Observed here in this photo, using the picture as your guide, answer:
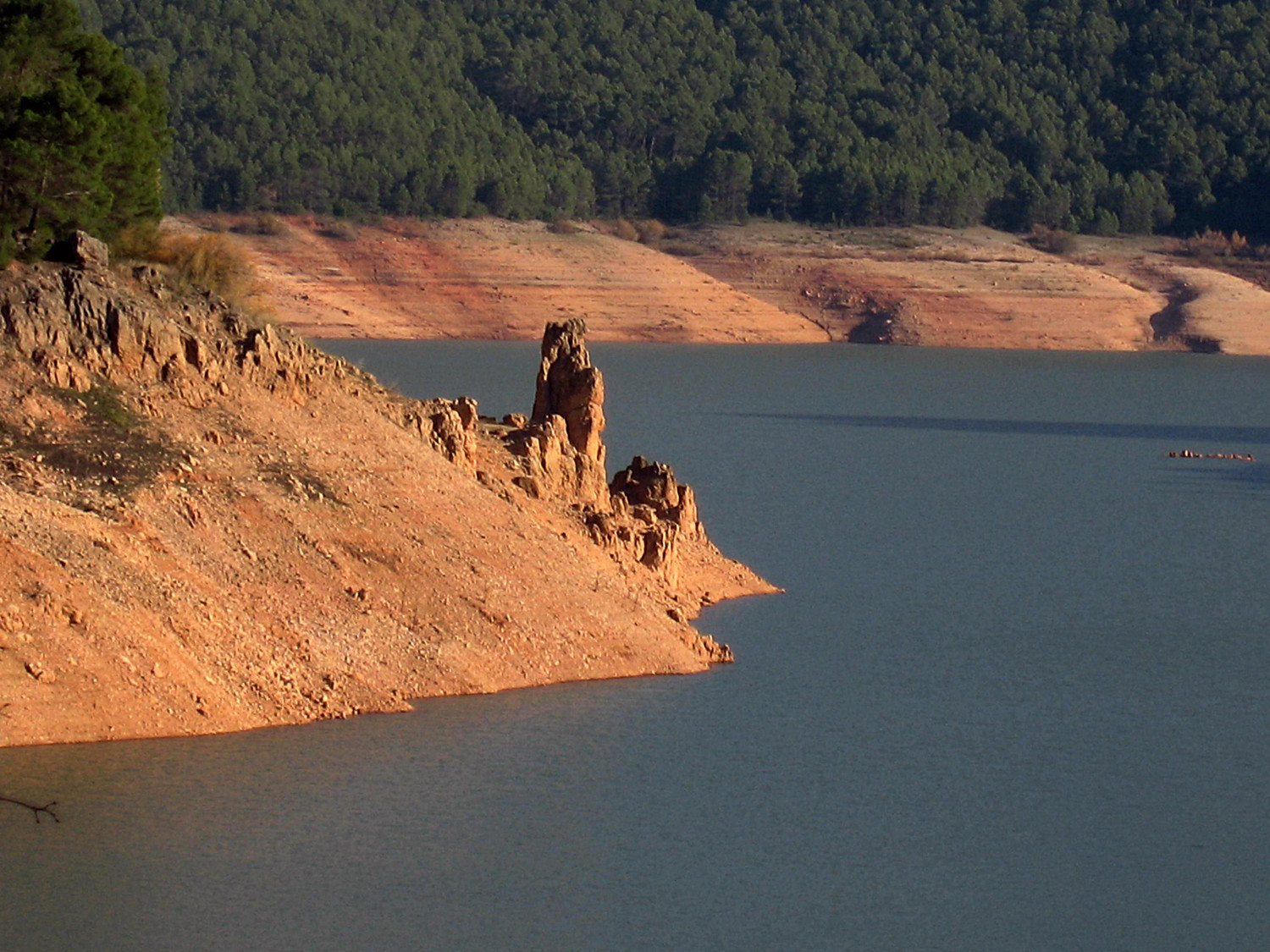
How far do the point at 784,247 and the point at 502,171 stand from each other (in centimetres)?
1432

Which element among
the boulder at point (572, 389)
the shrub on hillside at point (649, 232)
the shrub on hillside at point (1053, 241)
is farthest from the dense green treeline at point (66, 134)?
the shrub on hillside at point (1053, 241)

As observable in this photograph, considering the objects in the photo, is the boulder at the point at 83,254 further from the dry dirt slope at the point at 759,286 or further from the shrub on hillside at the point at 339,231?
the shrub on hillside at the point at 339,231

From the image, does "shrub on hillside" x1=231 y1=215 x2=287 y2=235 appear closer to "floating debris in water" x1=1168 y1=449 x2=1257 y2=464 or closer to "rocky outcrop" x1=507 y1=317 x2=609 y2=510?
"floating debris in water" x1=1168 y1=449 x2=1257 y2=464

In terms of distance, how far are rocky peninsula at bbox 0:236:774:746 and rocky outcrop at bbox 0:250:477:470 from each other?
0.03m

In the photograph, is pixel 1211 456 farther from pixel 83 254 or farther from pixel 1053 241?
pixel 1053 241

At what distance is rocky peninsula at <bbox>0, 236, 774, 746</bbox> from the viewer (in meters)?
22.4

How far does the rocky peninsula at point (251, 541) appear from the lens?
22.4 meters

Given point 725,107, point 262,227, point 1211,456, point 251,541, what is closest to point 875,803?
point 251,541

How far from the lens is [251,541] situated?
81.2 feet

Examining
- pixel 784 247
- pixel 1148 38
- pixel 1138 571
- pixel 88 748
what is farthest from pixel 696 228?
pixel 88 748

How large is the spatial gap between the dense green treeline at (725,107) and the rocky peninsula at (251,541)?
280 ft

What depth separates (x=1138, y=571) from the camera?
41.6 metres

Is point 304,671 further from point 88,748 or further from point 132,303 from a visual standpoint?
point 132,303

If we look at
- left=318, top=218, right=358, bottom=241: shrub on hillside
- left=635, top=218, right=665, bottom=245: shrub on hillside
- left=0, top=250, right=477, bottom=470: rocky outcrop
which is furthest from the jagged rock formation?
left=635, top=218, right=665, bottom=245: shrub on hillside
